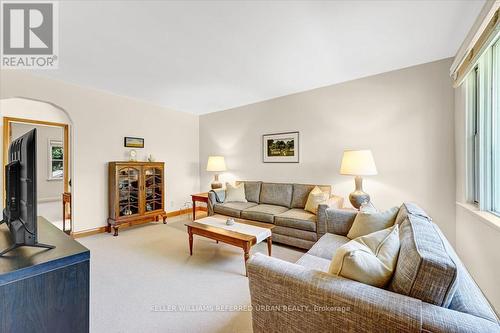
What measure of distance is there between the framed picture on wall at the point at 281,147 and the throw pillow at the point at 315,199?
824mm

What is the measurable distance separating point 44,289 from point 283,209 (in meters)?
2.97

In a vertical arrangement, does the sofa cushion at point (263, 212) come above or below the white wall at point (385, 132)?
below

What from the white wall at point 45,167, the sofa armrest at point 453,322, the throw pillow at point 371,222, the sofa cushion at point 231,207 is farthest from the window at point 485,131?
the white wall at point 45,167

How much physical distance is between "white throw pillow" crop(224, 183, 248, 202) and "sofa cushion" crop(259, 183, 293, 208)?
0.37m

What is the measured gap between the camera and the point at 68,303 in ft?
3.23

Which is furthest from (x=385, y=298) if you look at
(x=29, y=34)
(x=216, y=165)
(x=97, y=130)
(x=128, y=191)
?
(x=97, y=130)

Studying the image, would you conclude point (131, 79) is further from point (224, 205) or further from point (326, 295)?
point (326, 295)

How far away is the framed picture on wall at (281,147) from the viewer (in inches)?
156

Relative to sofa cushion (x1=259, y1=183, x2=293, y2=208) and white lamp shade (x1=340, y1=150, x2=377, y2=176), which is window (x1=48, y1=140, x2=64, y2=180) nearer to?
sofa cushion (x1=259, y1=183, x2=293, y2=208)

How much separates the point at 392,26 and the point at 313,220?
7.47ft

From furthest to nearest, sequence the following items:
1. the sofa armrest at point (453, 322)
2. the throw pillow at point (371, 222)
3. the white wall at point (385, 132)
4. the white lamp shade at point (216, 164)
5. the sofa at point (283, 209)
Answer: the white lamp shade at point (216, 164), the sofa at point (283, 209), the white wall at point (385, 132), the throw pillow at point (371, 222), the sofa armrest at point (453, 322)

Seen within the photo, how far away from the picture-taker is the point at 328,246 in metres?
2.05

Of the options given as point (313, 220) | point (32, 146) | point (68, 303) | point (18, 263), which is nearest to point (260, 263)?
point (68, 303)

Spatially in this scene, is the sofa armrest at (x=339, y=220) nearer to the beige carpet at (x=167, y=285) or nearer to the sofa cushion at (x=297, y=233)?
the sofa cushion at (x=297, y=233)
